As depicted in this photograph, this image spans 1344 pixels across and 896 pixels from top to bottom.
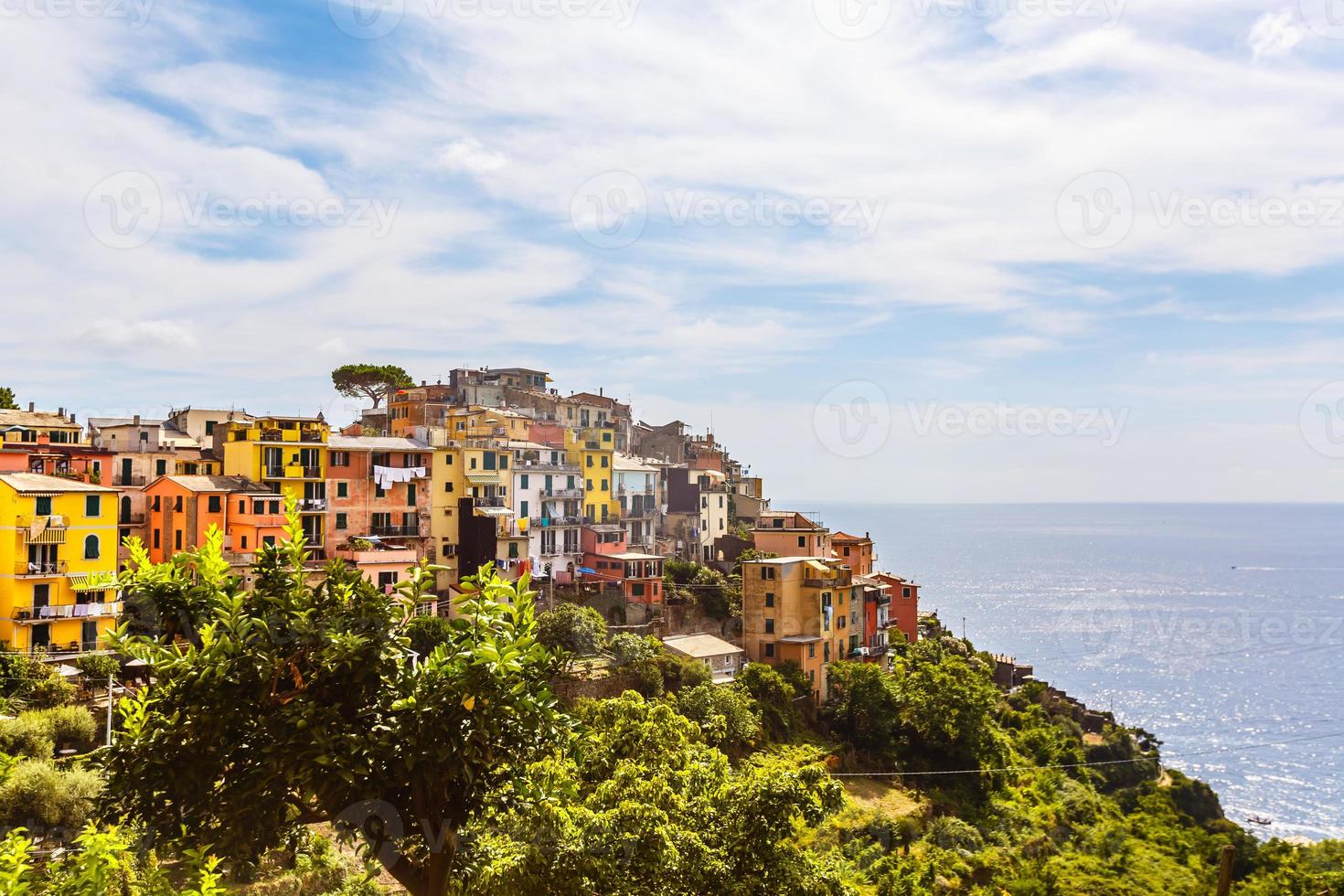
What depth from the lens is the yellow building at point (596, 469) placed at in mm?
52750

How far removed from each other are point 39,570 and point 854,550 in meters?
42.6

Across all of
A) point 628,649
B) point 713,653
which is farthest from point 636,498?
point 628,649

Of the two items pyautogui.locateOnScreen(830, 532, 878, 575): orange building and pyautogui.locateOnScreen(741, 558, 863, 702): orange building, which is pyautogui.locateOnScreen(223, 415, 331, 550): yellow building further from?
pyautogui.locateOnScreen(830, 532, 878, 575): orange building

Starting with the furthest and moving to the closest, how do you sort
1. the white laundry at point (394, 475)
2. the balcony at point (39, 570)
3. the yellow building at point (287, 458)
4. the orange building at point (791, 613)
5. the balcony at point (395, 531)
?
the orange building at point (791, 613), the white laundry at point (394, 475), the balcony at point (395, 531), the yellow building at point (287, 458), the balcony at point (39, 570)

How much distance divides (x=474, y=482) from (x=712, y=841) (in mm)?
33277

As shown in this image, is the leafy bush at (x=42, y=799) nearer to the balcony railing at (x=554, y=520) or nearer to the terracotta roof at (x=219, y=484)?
the terracotta roof at (x=219, y=484)

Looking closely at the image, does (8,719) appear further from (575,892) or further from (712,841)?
(712,841)

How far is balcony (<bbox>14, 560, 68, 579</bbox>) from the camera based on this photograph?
102 feet

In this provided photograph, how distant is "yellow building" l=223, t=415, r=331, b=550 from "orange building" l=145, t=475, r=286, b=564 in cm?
215

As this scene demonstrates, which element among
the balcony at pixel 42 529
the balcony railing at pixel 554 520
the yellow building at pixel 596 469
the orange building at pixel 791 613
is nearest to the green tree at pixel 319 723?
the balcony at pixel 42 529

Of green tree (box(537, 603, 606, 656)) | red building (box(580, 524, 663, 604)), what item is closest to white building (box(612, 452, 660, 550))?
red building (box(580, 524, 663, 604))

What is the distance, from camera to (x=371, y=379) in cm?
6881

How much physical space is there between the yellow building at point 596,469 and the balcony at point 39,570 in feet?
83.9

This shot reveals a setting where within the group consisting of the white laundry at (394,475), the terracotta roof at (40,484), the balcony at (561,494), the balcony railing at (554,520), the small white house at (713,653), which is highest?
the white laundry at (394,475)
